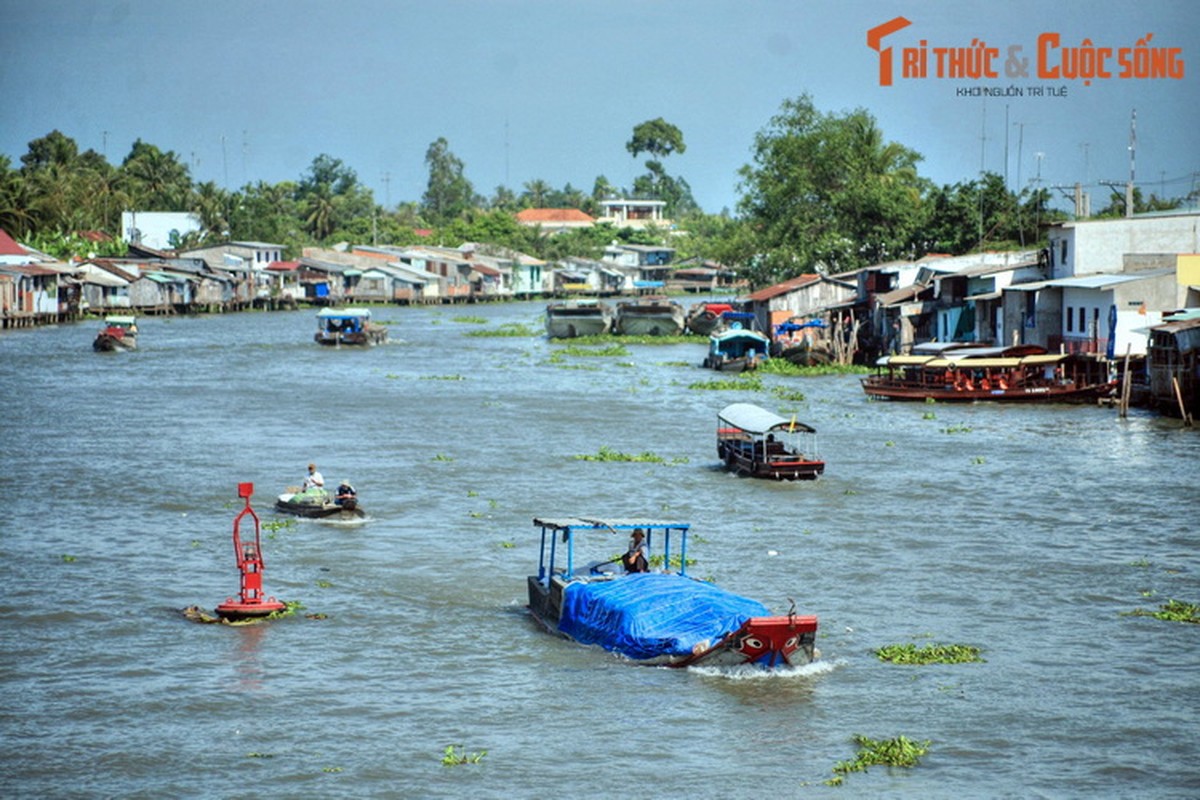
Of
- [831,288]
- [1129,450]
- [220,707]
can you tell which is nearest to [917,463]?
[1129,450]

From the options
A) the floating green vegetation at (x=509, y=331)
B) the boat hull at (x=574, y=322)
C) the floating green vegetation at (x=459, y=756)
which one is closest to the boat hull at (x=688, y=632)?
the floating green vegetation at (x=459, y=756)

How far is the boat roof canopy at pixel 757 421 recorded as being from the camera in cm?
2786

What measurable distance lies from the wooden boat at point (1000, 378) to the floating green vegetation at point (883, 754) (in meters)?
27.2

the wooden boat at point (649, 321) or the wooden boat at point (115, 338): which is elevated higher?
the wooden boat at point (649, 321)

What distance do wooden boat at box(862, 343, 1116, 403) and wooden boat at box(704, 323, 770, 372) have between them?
34.1 feet

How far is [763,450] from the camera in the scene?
28.5 meters

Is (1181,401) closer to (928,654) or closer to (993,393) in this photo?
(993,393)

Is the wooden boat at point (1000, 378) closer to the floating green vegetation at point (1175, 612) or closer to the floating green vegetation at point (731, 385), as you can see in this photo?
the floating green vegetation at point (731, 385)

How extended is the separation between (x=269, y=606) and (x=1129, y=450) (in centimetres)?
2118

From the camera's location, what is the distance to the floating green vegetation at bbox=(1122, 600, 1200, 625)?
18.7 metres

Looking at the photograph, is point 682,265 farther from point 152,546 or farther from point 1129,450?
point 152,546

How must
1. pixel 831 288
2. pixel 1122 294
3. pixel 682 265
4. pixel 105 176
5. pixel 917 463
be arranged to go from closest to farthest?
pixel 917 463
pixel 1122 294
pixel 831 288
pixel 105 176
pixel 682 265

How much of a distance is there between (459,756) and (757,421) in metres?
15.2

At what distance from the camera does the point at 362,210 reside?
6156 inches
